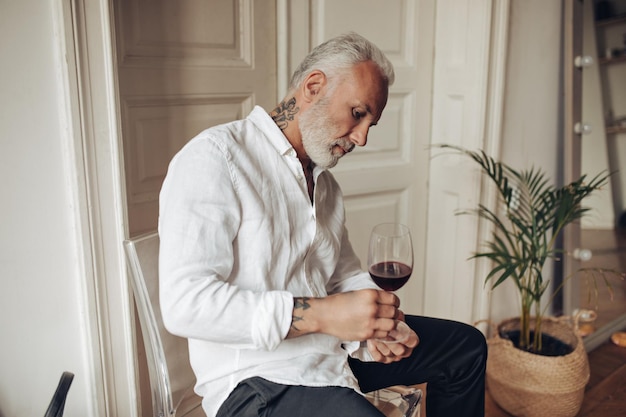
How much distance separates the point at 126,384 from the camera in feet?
5.34

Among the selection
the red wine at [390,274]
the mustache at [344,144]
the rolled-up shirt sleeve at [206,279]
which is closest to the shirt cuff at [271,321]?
the rolled-up shirt sleeve at [206,279]

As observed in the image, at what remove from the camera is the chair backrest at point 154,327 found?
1.30m

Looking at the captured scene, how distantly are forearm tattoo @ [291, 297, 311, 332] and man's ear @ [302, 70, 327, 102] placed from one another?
1.56ft

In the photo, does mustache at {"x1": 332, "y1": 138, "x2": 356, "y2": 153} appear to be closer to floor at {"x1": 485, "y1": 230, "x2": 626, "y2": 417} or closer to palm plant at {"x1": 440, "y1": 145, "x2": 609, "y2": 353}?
palm plant at {"x1": 440, "y1": 145, "x2": 609, "y2": 353}

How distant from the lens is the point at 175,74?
1.80m

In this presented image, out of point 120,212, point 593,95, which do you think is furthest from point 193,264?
point 593,95

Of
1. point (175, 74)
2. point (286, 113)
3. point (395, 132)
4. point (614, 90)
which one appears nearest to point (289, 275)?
point (286, 113)

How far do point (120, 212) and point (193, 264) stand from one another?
1.62 ft

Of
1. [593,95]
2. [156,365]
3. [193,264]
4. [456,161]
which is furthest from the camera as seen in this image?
[593,95]

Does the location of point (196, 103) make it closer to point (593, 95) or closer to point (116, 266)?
point (116, 266)

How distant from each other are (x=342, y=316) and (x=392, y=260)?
28 centimetres

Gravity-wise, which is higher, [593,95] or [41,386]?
[593,95]

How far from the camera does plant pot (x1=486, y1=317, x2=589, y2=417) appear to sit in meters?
2.21

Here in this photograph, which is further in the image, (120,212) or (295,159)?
(120,212)
